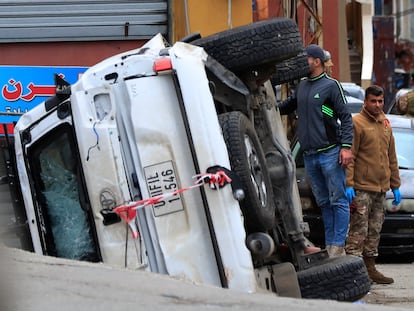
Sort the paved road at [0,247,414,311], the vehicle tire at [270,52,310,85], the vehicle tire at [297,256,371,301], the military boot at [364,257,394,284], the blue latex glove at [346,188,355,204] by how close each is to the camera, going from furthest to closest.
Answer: the military boot at [364,257,394,284] → the blue latex glove at [346,188,355,204] → the vehicle tire at [270,52,310,85] → the vehicle tire at [297,256,371,301] → the paved road at [0,247,414,311]

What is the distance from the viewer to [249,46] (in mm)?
6812

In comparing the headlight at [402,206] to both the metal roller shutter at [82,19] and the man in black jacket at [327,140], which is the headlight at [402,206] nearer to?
the man in black jacket at [327,140]

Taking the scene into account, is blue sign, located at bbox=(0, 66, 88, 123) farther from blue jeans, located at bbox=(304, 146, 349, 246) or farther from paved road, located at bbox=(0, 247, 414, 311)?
paved road, located at bbox=(0, 247, 414, 311)

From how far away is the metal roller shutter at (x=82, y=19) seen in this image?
13523mm

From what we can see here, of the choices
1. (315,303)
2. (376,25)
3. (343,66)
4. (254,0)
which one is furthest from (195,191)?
(376,25)

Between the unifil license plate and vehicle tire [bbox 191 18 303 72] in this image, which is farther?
vehicle tire [bbox 191 18 303 72]

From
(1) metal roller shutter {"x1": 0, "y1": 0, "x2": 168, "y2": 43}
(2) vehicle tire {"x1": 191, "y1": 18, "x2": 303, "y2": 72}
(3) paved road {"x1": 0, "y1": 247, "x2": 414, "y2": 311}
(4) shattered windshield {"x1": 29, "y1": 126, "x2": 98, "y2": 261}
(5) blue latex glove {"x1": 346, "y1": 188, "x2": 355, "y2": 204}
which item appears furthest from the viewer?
(1) metal roller shutter {"x1": 0, "y1": 0, "x2": 168, "y2": 43}

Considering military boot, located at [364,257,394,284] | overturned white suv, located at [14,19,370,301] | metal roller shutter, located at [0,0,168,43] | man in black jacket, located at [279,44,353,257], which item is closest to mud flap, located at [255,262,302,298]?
overturned white suv, located at [14,19,370,301]

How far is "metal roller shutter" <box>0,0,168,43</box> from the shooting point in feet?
44.4

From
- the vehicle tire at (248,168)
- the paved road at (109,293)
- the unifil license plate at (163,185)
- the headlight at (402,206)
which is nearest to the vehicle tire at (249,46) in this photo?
the vehicle tire at (248,168)

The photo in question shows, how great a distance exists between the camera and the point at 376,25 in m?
Answer: 31.9

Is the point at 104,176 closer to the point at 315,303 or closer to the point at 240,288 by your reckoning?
the point at 240,288

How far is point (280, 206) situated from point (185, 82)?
1.52 meters

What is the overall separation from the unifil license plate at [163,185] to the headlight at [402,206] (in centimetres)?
512
